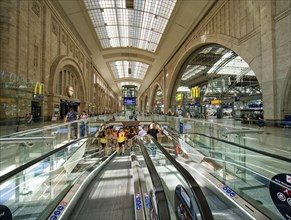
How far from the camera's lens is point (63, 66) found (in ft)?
57.5

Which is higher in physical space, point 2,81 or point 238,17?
point 238,17

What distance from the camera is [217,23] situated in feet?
42.8

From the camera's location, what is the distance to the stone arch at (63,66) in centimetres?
1532

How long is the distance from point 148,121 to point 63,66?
1263cm

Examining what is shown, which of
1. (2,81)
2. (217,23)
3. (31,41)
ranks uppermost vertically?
(217,23)

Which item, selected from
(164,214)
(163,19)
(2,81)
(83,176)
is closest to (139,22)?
(163,19)

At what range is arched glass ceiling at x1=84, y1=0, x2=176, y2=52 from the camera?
18453mm

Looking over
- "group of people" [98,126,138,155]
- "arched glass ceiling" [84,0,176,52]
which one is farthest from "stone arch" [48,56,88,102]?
"group of people" [98,126,138,155]

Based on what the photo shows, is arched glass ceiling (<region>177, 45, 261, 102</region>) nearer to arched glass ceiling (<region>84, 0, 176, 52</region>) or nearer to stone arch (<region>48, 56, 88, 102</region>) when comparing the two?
arched glass ceiling (<region>84, 0, 176, 52</region>)

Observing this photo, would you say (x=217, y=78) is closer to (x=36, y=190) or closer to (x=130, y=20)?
(x=130, y=20)

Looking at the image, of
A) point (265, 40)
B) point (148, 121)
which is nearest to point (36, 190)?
point (265, 40)

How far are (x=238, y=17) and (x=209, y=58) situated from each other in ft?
45.2

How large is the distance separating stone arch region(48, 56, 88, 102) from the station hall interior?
4.4 inches

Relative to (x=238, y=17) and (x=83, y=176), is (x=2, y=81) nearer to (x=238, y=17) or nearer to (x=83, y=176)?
(x=83, y=176)
